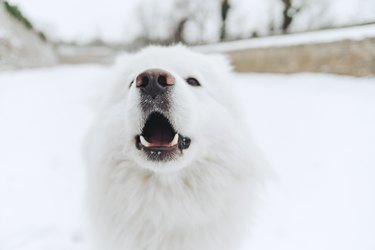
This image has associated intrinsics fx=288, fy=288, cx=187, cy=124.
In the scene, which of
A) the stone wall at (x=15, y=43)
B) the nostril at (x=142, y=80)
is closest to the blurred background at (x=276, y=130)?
the stone wall at (x=15, y=43)

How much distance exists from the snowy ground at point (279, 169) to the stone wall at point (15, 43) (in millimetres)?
143

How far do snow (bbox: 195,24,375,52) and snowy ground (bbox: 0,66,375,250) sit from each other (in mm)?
418

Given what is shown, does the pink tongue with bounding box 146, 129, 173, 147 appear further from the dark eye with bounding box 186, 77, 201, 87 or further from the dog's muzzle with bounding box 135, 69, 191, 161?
the dark eye with bounding box 186, 77, 201, 87

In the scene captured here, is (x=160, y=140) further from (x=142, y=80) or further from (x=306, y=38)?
(x=306, y=38)

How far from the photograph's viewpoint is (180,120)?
143 cm

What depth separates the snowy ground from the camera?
234 centimetres

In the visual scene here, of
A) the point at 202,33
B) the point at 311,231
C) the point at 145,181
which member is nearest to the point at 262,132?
the point at 311,231

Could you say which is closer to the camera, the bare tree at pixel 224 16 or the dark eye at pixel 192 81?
the dark eye at pixel 192 81

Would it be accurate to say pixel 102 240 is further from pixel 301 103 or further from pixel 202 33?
pixel 202 33

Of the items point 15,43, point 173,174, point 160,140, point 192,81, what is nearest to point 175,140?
point 160,140

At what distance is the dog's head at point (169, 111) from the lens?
1369mm

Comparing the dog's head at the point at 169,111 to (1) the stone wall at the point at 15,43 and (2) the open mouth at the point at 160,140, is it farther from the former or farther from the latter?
(1) the stone wall at the point at 15,43

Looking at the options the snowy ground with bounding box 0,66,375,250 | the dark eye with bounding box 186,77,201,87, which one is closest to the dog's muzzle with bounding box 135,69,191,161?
the dark eye with bounding box 186,77,201,87

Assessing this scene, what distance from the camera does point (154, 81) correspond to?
4.30 feet
